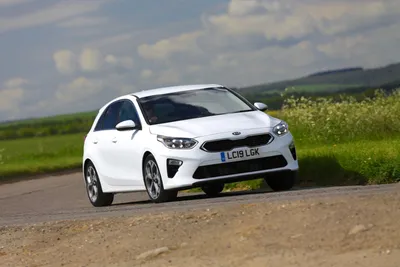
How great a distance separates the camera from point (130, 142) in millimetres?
17078

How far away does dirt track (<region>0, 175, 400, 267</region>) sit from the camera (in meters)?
9.48

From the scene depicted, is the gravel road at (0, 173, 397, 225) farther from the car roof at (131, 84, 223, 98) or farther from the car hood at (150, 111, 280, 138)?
the car roof at (131, 84, 223, 98)

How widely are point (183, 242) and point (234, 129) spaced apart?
534cm

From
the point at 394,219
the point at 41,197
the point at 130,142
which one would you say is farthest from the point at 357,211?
the point at 41,197

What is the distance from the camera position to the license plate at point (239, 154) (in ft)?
52.0

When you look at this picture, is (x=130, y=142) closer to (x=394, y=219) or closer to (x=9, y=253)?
(x=9, y=253)

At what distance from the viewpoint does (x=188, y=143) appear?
15.9m

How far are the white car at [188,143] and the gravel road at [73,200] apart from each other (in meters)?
0.32

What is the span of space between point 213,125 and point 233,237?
5.70 meters

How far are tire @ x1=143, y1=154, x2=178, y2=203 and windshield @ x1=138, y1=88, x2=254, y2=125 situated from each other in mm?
617

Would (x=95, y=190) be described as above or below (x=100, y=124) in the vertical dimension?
below

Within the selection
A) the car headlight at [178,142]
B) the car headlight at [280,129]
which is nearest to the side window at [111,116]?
the car headlight at [178,142]

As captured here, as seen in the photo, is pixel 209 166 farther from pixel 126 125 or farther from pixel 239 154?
pixel 126 125

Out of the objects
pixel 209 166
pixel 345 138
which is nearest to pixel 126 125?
pixel 209 166
